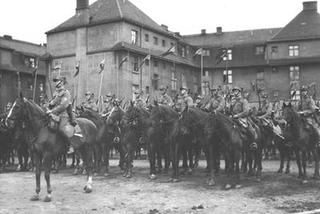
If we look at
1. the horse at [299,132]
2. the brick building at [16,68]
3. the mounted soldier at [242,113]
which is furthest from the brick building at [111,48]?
the horse at [299,132]

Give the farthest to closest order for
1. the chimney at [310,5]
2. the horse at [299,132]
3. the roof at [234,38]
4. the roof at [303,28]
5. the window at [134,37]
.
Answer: the roof at [234,38], the chimney at [310,5], the roof at [303,28], the window at [134,37], the horse at [299,132]

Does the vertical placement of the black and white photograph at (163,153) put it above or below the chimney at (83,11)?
below

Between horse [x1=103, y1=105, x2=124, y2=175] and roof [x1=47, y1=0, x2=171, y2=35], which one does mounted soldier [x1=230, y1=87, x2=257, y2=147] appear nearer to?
horse [x1=103, y1=105, x2=124, y2=175]

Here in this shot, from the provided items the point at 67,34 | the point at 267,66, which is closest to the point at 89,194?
the point at 67,34

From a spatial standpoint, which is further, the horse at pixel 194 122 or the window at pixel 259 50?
the window at pixel 259 50

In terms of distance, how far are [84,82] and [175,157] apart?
101 feet

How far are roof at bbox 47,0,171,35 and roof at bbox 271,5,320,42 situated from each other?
52.5ft

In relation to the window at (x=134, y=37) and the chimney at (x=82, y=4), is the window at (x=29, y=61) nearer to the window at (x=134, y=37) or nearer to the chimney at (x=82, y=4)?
the chimney at (x=82, y=4)

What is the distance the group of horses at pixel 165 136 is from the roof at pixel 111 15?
29.0 meters

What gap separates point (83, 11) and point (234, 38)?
948 inches

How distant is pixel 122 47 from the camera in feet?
138

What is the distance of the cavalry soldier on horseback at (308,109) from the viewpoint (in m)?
14.2

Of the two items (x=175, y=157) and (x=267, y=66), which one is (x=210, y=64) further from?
(x=175, y=157)

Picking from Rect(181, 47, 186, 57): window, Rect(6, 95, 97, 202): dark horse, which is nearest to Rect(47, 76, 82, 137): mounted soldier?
Rect(6, 95, 97, 202): dark horse
